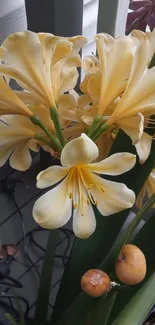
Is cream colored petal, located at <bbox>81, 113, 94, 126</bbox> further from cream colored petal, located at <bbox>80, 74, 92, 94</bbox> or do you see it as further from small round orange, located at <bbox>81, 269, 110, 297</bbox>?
small round orange, located at <bbox>81, 269, 110, 297</bbox>

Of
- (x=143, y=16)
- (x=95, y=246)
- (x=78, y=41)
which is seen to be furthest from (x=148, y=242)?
(x=143, y=16)

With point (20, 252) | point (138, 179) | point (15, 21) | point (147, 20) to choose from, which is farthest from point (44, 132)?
point (20, 252)

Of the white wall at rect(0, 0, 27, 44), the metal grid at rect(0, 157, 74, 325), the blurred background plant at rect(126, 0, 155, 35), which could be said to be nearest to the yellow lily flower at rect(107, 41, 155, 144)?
the blurred background plant at rect(126, 0, 155, 35)

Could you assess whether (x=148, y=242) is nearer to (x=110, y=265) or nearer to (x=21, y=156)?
(x=110, y=265)

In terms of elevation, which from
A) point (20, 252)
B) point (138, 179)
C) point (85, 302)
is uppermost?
point (138, 179)

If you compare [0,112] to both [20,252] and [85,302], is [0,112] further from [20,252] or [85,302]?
[20,252]
